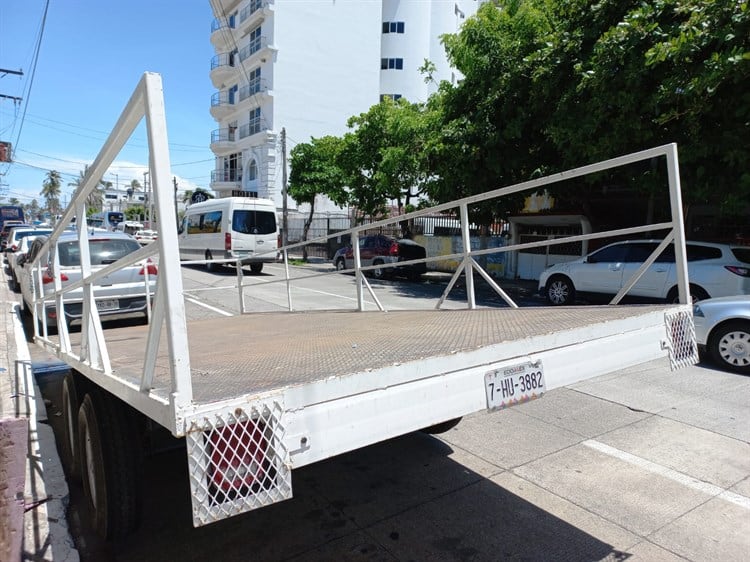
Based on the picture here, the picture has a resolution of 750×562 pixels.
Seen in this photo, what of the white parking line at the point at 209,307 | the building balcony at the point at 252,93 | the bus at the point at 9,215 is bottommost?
the white parking line at the point at 209,307

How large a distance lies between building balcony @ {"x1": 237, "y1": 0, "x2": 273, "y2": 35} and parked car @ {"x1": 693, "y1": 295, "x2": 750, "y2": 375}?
4072 centimetres

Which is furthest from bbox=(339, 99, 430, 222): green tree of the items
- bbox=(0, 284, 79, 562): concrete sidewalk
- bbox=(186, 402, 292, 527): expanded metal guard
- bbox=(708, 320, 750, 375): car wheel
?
bbox=(186, 402, 292, 527): expanded metal guard

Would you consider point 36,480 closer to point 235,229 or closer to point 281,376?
point 281,376

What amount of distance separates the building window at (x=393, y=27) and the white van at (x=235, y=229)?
3397 cm

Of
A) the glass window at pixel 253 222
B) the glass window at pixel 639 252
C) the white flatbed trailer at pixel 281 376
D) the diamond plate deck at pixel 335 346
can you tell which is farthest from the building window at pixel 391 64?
the white flatbed trailer at pixel 281 376

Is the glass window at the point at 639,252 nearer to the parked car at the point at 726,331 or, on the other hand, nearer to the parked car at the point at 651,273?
the parked car at the point at 651,273

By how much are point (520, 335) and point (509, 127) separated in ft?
37.1

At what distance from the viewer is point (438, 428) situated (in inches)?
169

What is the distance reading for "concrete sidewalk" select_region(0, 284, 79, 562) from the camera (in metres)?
2.88

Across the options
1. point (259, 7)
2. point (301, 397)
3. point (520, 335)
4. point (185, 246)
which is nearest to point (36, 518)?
Answer: point (301, 397)

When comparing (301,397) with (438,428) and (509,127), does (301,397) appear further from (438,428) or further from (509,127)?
(509,127)

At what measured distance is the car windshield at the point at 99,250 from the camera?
335 inches

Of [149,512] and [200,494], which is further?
[149,512]

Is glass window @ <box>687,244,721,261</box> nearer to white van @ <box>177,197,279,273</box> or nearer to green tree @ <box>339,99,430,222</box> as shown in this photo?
green tree @ <box>339,99,430,222</box>
